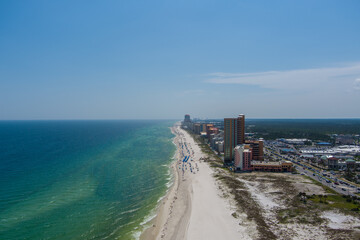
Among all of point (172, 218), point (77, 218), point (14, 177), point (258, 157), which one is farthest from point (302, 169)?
point (14, 177)

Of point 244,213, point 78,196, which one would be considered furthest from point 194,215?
point 78,196

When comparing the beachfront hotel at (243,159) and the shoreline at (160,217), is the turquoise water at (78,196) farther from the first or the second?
the beachfront hotel at (243,159)

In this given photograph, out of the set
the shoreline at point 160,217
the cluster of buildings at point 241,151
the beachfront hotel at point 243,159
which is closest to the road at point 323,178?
the cluster of buildings at point 241,151

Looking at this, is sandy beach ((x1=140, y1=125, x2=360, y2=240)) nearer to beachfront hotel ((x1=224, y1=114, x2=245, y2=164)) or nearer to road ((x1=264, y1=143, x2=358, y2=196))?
road ((x1=264, y1=143, x2=358, y2=196))

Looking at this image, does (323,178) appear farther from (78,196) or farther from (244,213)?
(78,196)

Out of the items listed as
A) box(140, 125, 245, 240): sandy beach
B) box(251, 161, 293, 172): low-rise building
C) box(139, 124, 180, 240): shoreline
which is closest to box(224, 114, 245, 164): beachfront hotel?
box(251, 161, 293, 172): low-rise building

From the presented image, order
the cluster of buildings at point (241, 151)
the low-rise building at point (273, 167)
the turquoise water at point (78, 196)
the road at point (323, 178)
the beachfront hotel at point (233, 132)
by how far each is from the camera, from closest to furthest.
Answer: the turquoise water at point (78, 196)
the road at point (323, 178)
the low-rise building at point (273, 167)
the cluster of buildings at point (241, 151)
the beachfront hotel at point (233, 132)

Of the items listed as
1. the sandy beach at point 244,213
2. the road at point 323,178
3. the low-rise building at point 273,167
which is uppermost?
the low-rise building at point 273,167

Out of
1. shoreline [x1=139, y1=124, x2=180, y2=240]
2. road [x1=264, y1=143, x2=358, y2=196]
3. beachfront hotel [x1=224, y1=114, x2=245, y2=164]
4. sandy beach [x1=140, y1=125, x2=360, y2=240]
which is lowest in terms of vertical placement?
shoreline [x1=139, y1=124, x2=180, y2=240]
